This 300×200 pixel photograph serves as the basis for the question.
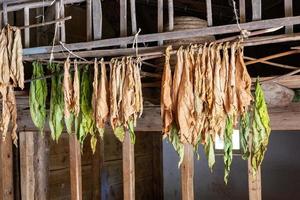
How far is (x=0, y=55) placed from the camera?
1939 mm

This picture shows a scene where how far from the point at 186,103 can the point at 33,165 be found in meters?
1.95

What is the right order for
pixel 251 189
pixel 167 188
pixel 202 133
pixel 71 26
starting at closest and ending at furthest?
1. pixel 202 133
2. pixel 251 189
3. pixel 71 26
4. pixel 167 188

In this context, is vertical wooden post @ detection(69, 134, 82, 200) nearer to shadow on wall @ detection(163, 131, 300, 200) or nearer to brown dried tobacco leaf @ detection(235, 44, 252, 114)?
brown dried tobacco leaf @ detection(235, 44, 252, 114)

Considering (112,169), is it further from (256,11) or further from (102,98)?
(256,11)

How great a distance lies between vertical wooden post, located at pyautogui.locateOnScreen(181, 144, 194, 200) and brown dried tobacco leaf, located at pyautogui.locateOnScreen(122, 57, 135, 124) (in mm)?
741

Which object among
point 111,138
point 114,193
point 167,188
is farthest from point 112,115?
point 167,188

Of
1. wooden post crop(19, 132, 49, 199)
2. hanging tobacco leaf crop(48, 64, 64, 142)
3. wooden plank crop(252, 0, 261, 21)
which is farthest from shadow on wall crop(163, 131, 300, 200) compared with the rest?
wooden plank crop(252, 0, 261, 21)

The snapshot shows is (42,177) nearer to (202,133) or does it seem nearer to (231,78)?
(202,133)

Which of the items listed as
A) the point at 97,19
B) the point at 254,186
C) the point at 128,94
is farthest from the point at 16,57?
Answer: the point at 254,186

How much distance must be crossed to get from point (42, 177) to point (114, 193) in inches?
77.9

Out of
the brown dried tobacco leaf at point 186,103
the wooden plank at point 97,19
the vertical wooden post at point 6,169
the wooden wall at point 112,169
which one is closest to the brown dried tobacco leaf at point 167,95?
the brown dried tobacco leaf at point 186,103

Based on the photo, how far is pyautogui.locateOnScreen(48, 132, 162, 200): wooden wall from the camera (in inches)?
162

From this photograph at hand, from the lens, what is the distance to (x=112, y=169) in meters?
5.06

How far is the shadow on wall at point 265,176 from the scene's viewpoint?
530cm
